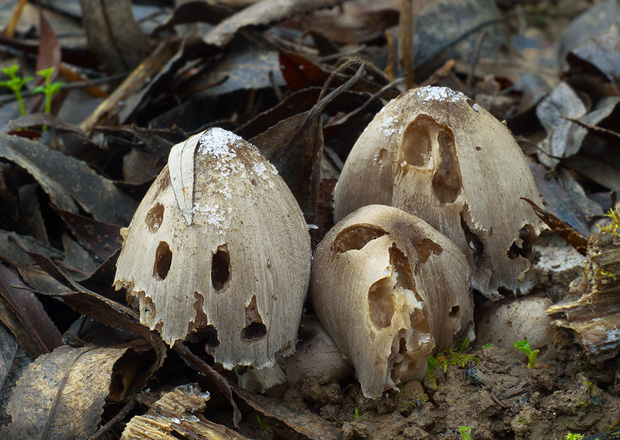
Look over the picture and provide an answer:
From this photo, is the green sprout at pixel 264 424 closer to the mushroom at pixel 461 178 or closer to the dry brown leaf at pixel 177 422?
the dry brown leaf at pixel 177 422

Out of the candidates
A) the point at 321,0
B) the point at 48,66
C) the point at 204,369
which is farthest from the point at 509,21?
the point at 204,369

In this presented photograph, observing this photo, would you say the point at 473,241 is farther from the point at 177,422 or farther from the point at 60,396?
the point at 60,396

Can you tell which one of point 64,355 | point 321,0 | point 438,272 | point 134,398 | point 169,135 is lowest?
point 134,398

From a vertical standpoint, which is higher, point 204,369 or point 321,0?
point 321,0

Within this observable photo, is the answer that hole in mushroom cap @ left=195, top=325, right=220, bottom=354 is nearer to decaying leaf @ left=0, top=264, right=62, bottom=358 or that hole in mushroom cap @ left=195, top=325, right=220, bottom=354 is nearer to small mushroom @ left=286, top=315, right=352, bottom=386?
small mushroom @ left=286, top=315, right=352, bottom=386

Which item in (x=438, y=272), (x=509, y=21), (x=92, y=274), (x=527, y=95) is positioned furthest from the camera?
(x=509, y=21)

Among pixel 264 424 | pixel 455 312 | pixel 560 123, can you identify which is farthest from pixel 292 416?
pixel 560 123

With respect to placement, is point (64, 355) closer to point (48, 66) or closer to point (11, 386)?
point (11, 386)
